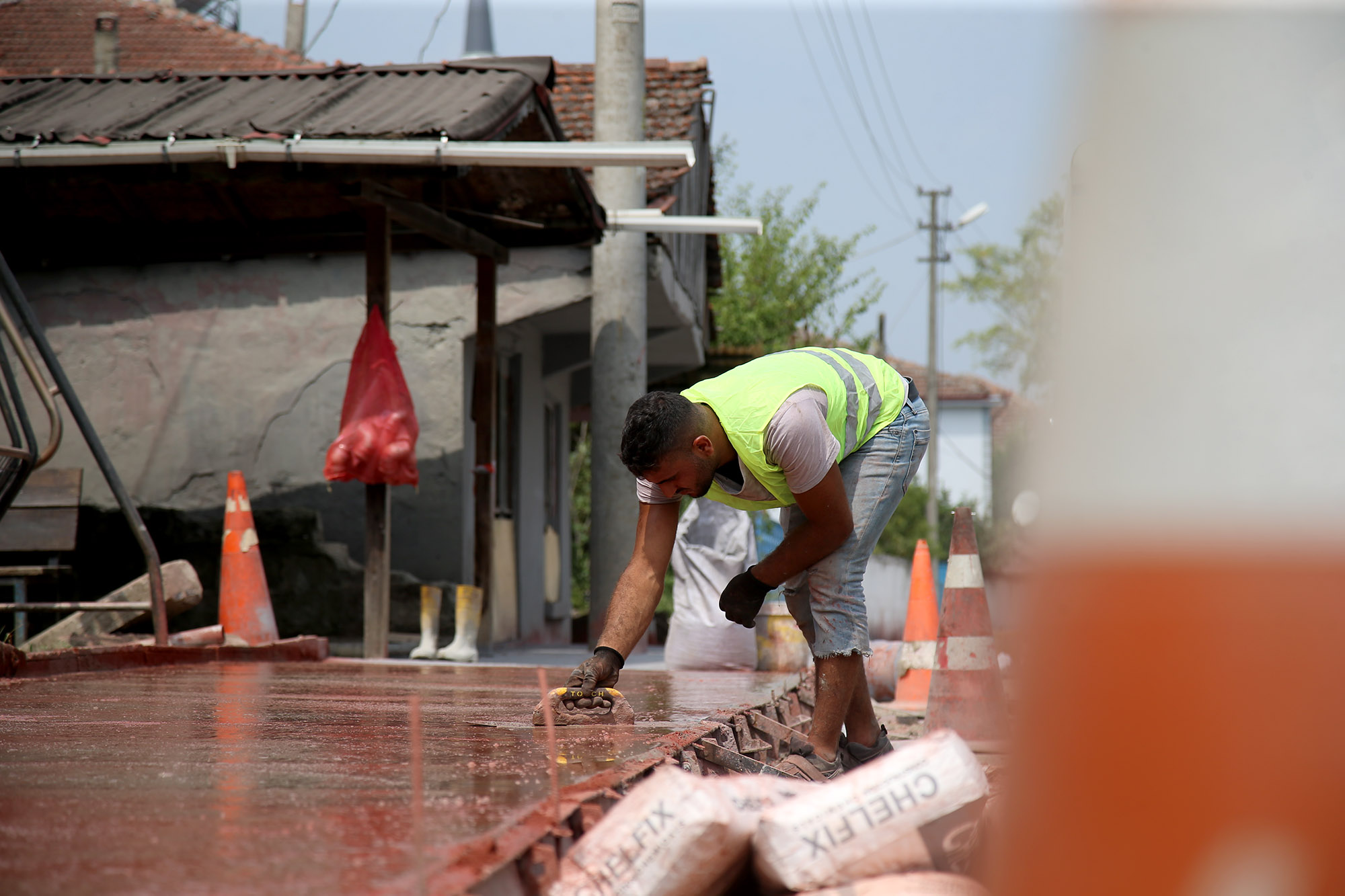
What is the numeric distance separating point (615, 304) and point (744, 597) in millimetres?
5693

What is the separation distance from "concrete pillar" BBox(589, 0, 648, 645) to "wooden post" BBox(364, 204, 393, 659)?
6.90ft

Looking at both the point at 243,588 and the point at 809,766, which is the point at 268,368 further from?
the point at 809,766

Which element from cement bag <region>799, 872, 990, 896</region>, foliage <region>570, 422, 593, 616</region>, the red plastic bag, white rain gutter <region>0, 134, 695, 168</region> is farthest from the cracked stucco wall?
foliage <region>570, 422, 593, 616</region>

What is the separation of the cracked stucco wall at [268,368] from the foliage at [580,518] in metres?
9.52

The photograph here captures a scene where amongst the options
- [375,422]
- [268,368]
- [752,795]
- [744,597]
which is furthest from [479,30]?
[752,795]

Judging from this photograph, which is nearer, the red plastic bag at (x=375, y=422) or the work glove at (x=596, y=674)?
the work glove at (x=596, y=674)

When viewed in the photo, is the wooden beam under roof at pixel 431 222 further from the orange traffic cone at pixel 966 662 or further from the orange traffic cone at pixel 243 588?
the orange traffic cone at pixel 966 662

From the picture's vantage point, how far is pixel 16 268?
1030 cm

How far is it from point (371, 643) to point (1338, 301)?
6764 mm

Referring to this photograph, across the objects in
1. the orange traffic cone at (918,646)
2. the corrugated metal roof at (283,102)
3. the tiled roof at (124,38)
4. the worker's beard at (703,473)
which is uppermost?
the tiled roof at (124,38)

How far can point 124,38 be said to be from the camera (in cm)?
1962

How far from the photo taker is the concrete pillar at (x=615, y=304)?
9242 millimetres

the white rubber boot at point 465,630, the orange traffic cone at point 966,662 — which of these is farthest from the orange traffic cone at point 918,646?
the white rubber boot at point 465,630

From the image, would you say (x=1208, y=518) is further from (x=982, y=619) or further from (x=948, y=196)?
(x=948, y=196)
